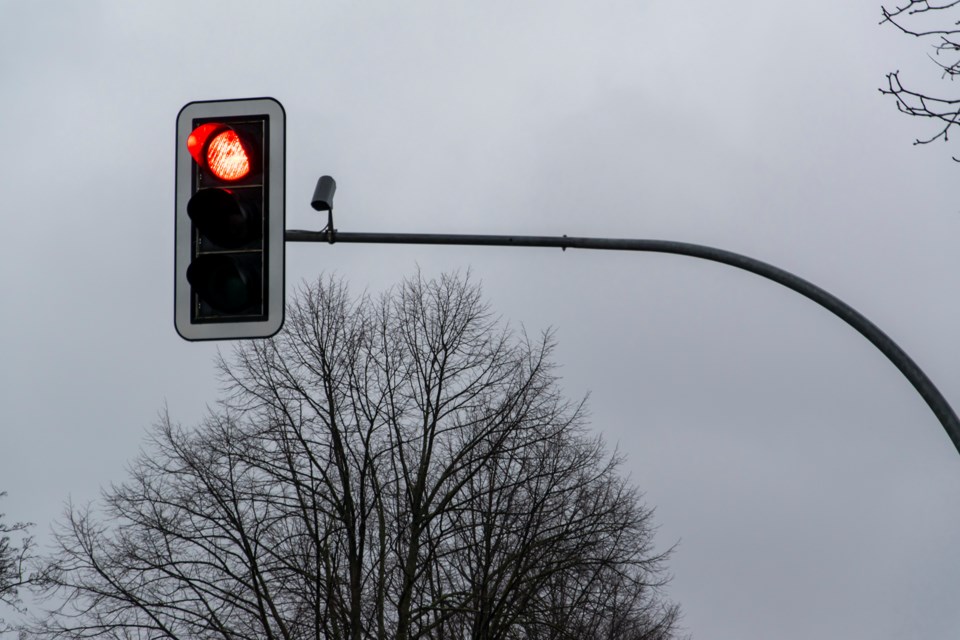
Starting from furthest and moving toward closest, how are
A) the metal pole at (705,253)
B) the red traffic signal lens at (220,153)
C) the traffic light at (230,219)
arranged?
the metal pole at (705,253) → the red traffic signal lens at (220,153) → the traffic light at (230,219)

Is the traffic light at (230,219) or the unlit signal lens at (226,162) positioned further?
the unlit signal lens at (226,162)

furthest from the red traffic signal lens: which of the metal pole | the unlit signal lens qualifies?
the metal pole

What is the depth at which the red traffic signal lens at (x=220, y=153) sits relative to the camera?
5.86 meters

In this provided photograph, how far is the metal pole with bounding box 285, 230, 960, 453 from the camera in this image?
6820mm

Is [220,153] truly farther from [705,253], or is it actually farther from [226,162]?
[705,253]

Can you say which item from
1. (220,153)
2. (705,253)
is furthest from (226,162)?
(705,253)

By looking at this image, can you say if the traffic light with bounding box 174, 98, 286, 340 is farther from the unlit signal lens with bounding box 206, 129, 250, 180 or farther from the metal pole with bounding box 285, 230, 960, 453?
the metal pole with bounding box 285, 230, 960, 453

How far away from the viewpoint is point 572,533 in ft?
79.0

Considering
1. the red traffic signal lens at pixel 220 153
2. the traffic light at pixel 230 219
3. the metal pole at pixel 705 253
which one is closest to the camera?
the traffic light at pixel 230 219

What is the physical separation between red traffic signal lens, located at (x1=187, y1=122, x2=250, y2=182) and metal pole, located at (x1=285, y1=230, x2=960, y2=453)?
4.46 ft

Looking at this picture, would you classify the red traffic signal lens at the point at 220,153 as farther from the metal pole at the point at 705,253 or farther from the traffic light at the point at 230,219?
the metal pole at the point at 705,253

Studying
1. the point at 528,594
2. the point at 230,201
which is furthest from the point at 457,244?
the point at 528,594

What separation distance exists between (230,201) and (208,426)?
20048 mm

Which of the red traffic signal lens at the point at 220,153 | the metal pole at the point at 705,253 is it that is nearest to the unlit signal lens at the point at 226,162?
the red traffic signal lens at the point at 220,153
